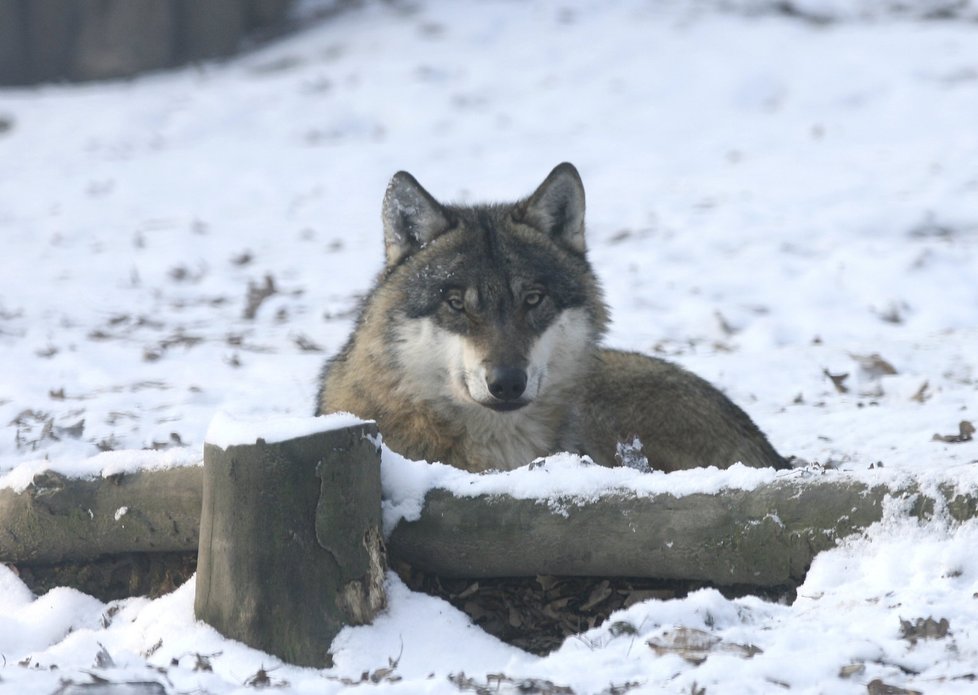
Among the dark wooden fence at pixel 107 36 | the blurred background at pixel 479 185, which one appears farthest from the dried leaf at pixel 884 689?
the dark wooden fence at pixel 107 36

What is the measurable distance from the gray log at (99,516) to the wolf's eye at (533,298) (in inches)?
72.0

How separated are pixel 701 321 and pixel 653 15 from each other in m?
10.3

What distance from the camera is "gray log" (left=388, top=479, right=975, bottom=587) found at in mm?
3803

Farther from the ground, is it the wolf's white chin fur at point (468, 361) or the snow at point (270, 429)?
the snow at point (270, 429)

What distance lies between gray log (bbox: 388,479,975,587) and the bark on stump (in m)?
0.36

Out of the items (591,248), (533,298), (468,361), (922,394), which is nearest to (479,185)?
(591,248)

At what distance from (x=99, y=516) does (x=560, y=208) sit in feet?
9.01

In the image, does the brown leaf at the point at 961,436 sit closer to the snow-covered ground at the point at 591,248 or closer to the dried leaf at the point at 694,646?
the snow-covered ground at the point at 591,248

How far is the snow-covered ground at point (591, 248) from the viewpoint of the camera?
355 centimetres

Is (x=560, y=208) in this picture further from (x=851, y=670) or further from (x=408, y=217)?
(x=851, y=670)

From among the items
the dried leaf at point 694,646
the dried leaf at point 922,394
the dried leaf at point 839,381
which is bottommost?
the dried leaf at point 839,381

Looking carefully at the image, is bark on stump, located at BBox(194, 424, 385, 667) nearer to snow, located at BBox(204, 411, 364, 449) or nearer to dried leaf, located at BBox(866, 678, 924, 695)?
snow, located at BBox(204, 411, 364, 449)

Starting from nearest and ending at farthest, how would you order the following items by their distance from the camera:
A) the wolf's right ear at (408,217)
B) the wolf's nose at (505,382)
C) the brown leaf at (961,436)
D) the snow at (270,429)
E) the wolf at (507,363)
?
the snow at (270,429) < the wolf's nose at (505,382) < the wolf at (507,363) < the wolf's right ear at (408,217) < the brown leaf at (961,436)

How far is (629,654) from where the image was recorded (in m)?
3.35
